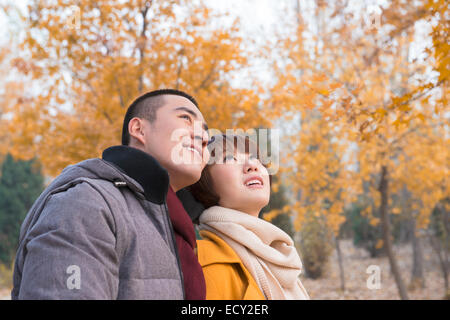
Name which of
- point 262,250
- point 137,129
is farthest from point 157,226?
point 262,250

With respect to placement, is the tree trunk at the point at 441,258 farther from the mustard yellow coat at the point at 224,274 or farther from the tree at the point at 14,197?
the tree at the point at 14,197

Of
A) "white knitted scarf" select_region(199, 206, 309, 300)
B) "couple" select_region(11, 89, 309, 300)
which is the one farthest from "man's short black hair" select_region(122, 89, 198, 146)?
"white knitted scarf" select_region(199, 206, 309, 300)

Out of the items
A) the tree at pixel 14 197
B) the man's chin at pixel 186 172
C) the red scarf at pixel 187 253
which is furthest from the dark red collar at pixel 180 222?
the tree at pixel 14 197

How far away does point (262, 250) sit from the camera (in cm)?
176

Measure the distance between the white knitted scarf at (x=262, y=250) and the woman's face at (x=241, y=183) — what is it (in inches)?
2.8

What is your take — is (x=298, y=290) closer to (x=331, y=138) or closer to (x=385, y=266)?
(x=331, y=138)

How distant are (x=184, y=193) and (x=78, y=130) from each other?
335 cm

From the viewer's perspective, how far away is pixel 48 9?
484 centimetres

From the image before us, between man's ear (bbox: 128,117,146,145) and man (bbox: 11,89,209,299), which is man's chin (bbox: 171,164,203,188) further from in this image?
man's ear (bbox: 128,117,146,145)

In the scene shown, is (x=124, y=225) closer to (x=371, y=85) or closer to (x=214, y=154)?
(x=214, y=154)

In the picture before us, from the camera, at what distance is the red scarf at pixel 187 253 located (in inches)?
Answer: 51.7

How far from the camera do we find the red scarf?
51.7 inches

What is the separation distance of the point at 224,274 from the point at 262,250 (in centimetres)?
21

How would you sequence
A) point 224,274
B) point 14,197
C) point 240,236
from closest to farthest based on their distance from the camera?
1. point 224,274
2. point 240,236
3. point 14,197
